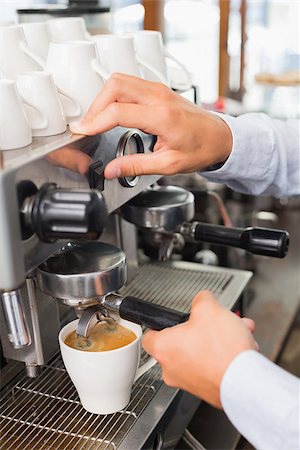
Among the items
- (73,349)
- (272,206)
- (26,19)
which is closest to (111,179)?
(73,349)

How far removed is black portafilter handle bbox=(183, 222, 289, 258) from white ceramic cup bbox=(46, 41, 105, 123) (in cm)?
31

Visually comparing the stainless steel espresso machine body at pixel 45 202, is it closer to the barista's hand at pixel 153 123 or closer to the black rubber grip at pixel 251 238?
the barista's hand at pixel 153 123

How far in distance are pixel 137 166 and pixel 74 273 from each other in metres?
0.14

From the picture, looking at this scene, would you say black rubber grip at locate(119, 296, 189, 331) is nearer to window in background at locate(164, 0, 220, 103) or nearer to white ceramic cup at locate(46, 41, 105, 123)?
white ceramic cup at locate(46, 41, 105, 123)

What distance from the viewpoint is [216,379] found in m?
0.59

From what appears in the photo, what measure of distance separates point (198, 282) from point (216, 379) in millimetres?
490

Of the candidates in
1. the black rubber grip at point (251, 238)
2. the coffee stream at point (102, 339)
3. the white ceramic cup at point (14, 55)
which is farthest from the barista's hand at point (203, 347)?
the white ceramic cup at point (14, 55)

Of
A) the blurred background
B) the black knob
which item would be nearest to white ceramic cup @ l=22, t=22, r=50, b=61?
the black knob

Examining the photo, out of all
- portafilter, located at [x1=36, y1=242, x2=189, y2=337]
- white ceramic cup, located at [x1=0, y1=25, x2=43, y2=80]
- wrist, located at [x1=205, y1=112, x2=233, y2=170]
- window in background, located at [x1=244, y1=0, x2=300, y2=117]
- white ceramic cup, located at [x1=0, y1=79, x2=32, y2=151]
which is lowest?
window in background, located at [x1=244, y1=0, x2=300, y2=117]

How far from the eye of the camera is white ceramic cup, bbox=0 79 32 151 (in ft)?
1.89

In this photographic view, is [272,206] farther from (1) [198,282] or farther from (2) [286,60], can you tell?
(2) [286,60]

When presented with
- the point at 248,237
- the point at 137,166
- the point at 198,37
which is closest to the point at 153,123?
the point at 137,166

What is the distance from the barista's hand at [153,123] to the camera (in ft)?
2.12

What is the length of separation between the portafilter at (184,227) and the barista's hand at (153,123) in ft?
0.46
